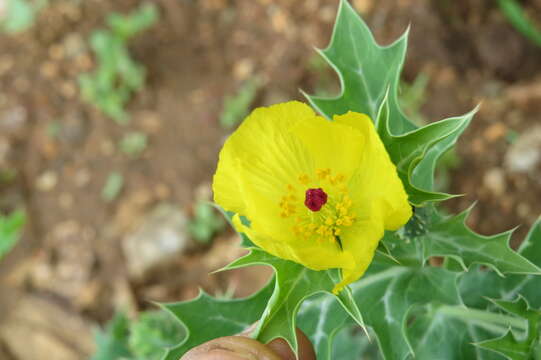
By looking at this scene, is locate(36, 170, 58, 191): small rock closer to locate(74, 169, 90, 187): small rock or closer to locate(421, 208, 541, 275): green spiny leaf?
locate(74, 169, 90, 187): small rock

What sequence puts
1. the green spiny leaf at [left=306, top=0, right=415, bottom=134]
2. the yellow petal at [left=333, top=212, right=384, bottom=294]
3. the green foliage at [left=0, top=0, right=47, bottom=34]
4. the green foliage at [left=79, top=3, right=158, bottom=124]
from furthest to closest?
the green foliage at [left=0, top=0, right=47, bottom=34]
the green foliage at [left=79, top=3, right=158, bottom=124]
the green spiny leaf at [left=306, top=0, right=415, bottom=134]
the yellow petal at [left=333, top=212, right=384, bottom=294]

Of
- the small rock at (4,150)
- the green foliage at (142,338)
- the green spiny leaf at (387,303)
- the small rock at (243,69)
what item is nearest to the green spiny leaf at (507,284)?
the green spiny leaf at (387,303)

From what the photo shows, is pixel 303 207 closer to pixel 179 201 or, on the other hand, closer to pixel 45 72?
pixel 179 201

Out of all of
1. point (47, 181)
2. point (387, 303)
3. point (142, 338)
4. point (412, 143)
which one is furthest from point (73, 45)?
point (412, 143)

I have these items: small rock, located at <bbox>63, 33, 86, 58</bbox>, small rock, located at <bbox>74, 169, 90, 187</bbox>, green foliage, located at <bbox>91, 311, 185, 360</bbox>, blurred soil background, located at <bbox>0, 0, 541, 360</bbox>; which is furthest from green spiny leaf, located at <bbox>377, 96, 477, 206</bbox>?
small rock, located at <bbox>63, 33, 86, 58</bbox>

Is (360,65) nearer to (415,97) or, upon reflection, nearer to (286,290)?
(286,290)

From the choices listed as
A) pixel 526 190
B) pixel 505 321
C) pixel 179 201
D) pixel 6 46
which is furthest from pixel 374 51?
pixel 6 46

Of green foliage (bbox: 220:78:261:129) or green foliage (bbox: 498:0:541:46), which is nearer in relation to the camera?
green foliage (bbox: 498:0:541:46)
